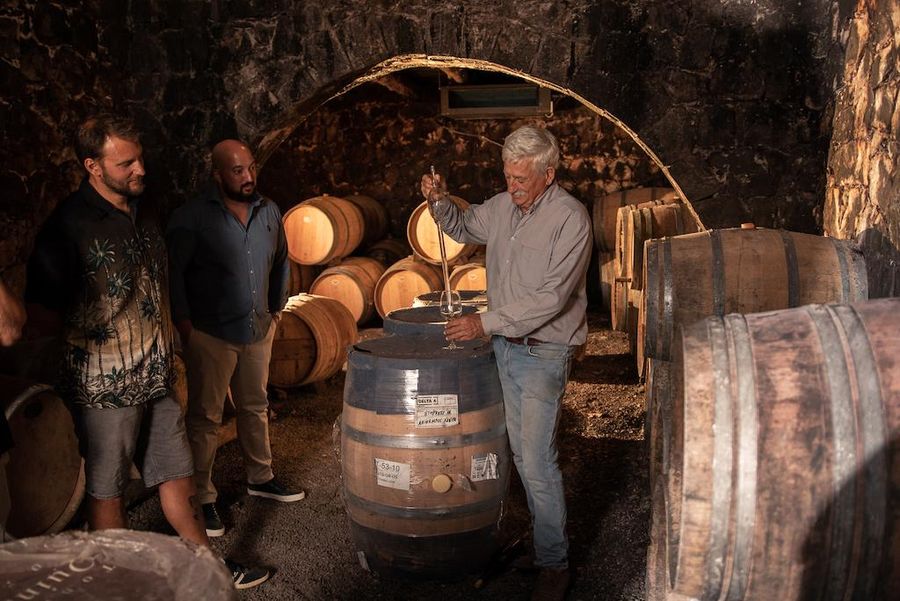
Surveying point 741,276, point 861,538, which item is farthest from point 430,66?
point 861,538

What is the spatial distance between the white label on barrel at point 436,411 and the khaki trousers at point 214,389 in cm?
112

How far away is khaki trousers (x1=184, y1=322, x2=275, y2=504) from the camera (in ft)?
11.4

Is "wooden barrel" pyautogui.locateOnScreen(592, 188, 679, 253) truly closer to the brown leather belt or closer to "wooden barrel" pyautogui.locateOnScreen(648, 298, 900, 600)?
the brown leather belt

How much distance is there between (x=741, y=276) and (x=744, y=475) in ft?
4.41

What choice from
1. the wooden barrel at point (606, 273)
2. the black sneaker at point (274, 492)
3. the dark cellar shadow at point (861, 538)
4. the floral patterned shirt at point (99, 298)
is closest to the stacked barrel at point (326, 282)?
the black sneaker at point (274, 492)

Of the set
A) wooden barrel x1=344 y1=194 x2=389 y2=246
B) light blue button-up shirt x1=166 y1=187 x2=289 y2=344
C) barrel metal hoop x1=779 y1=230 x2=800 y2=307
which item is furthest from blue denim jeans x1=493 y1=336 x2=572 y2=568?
wooden barrel x1=344 y1=194 x2=389 y2=246

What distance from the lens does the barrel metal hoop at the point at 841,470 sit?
145 cm

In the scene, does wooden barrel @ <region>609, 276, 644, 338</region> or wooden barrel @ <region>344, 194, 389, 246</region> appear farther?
wooden barrel @ <region>344, 194, 389, 246</region>

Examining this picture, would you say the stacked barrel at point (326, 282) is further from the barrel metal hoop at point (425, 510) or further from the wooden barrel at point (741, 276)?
the wooden barrel at point (741, 276)

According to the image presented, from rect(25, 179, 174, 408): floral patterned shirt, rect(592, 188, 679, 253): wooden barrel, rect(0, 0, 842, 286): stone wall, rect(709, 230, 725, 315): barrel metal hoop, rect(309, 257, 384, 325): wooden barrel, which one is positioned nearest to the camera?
rect(25, 179, 174, 408): floral patterned shirt

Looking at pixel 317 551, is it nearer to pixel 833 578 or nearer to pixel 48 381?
pixel 48 381

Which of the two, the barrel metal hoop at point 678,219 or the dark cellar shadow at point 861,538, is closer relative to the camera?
the dark cellar shadow at point 861,538

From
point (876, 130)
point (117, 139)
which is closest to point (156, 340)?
point (117, 139)

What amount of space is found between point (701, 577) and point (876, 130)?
6.98ft
